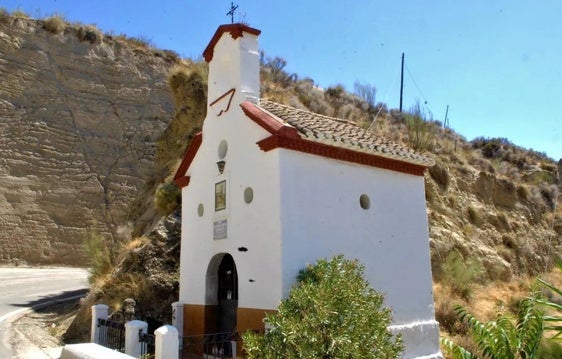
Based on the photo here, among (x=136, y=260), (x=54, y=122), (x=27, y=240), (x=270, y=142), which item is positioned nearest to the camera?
(x=270, y=142)

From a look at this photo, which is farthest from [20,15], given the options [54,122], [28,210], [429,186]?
[429,186]

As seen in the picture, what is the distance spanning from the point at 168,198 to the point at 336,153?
804cm

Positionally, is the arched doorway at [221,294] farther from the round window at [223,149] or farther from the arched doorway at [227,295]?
the round window at [223,149]

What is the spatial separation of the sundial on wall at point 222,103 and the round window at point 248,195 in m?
2.04

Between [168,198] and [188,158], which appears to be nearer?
[188,158]

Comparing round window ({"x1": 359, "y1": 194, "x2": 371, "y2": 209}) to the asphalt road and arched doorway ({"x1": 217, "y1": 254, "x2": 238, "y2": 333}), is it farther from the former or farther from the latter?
the asphalt road

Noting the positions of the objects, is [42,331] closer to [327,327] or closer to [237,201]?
[237,201]

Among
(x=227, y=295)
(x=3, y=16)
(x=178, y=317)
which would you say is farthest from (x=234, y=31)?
(x=3, y=16)

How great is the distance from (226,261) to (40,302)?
964 centimetres

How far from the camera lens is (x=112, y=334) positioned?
33.9 feet

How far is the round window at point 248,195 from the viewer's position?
9.27 m

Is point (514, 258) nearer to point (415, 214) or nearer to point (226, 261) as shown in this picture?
point (415, 214)

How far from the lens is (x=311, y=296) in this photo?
6789mm

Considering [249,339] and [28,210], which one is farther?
[28,210]
